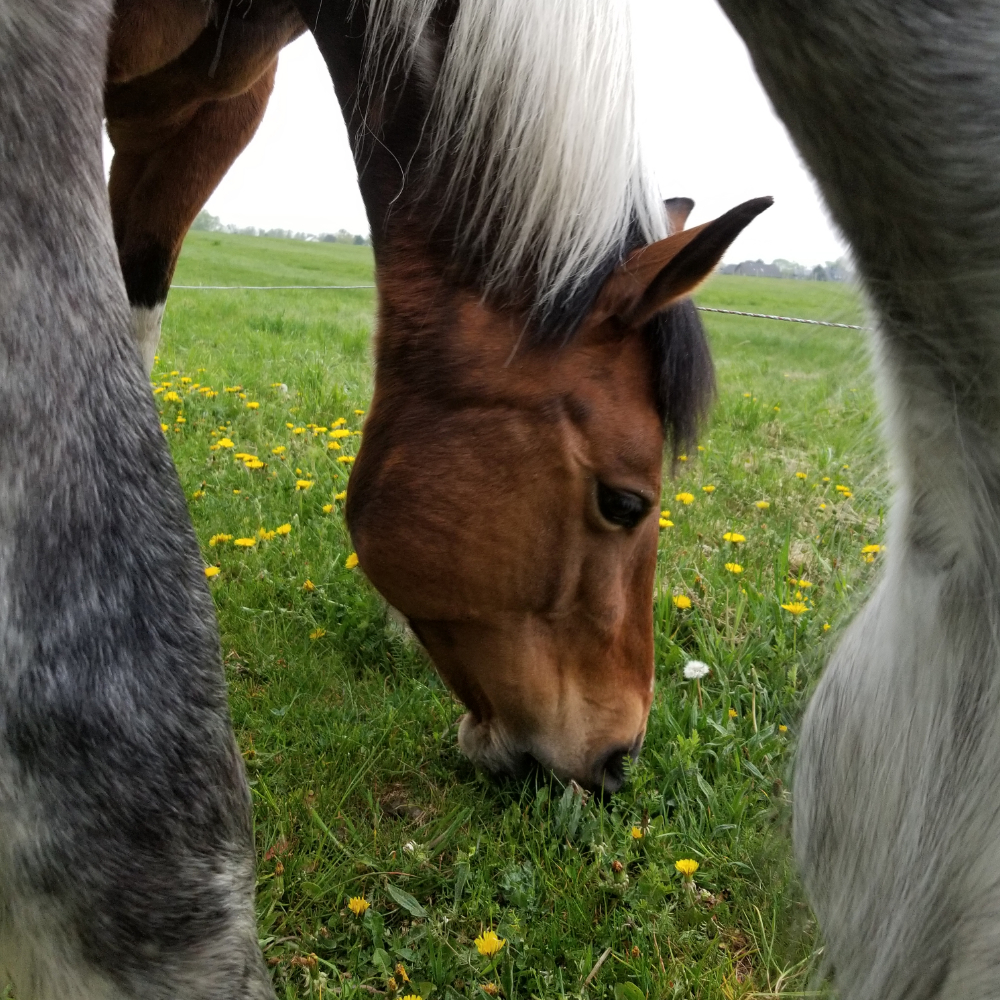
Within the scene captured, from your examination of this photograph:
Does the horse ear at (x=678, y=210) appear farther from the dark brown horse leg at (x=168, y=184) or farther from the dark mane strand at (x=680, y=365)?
the dark brown horse leg at (x=168, y=184)

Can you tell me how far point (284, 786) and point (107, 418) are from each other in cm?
112

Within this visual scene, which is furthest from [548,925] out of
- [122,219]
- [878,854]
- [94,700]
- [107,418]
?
[122,219]

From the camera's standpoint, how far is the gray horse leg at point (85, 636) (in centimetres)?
83

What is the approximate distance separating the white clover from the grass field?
31mm

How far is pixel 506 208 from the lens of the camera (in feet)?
5.08

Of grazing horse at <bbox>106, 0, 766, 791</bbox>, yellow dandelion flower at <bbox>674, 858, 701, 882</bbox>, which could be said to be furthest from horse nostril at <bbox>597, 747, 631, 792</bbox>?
yellow dandelion flower at <bbox>674, 858, 701, 882</bbox>

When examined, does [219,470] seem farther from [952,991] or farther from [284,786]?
[952,991]

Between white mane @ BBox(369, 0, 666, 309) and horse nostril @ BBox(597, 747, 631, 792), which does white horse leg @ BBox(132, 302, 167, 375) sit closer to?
white mane @ BBox(369, 0, 666, 309)

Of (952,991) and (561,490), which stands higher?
(561,490)

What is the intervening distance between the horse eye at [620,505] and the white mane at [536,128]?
35cm

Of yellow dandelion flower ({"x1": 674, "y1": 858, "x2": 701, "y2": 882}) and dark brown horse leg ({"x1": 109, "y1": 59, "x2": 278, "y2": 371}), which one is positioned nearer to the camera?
yellow dandelion flower ({"x1": 674, "y1": 858, "x2": 701, "y2": 882})

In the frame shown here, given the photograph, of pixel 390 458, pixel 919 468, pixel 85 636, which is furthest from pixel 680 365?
pixel 85 636

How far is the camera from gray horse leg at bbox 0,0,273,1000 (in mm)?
833

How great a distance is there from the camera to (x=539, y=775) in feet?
5.82
